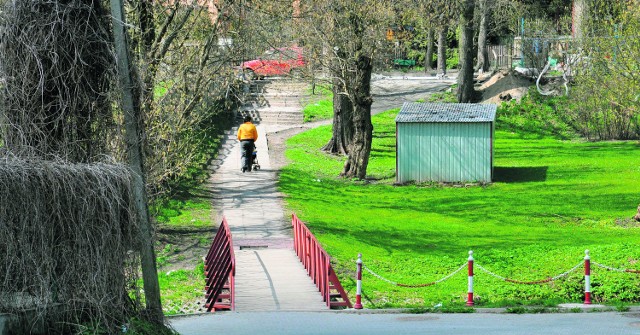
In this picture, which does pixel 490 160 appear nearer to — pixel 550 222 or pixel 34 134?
pixel 550 222

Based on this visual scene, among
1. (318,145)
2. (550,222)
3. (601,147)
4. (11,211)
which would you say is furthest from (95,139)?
(601,147)

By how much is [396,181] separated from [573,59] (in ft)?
53.1

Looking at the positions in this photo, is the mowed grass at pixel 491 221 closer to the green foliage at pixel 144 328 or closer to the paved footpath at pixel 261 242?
the paved footpath at pixel 261 242

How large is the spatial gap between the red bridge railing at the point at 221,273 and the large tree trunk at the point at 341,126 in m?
17.7

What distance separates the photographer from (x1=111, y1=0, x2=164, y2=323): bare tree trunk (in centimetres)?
1259

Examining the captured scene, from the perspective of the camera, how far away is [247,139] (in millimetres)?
31750

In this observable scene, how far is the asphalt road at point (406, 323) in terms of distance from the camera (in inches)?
587

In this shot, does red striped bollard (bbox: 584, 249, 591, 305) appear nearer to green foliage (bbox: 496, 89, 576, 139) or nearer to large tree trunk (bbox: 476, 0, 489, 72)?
green foliage (bbox: 496, 89, 576, 139)

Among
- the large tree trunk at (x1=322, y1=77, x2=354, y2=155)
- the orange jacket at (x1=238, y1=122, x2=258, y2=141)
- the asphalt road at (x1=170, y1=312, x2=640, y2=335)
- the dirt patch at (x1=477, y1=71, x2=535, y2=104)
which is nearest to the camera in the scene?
the asphalt road at (x1=170, y1=312, x2=640, y2=335)

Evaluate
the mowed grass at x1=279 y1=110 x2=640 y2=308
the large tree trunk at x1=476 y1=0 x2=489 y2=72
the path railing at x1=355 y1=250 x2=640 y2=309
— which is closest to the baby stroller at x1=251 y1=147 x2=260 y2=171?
the mowed grass at x1=279 y1=110 x2=640 y2=308

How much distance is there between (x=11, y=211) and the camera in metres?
11.0

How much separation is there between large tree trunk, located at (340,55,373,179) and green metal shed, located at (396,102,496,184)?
3.66 ft

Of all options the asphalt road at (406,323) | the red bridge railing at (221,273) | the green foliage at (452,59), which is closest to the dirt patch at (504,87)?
the green foliage at (452,59)

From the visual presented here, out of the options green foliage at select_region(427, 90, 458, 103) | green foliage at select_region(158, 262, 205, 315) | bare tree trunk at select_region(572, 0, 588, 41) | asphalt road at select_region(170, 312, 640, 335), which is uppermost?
bare tree trunk at select_region(572, 0, 588, 41)
